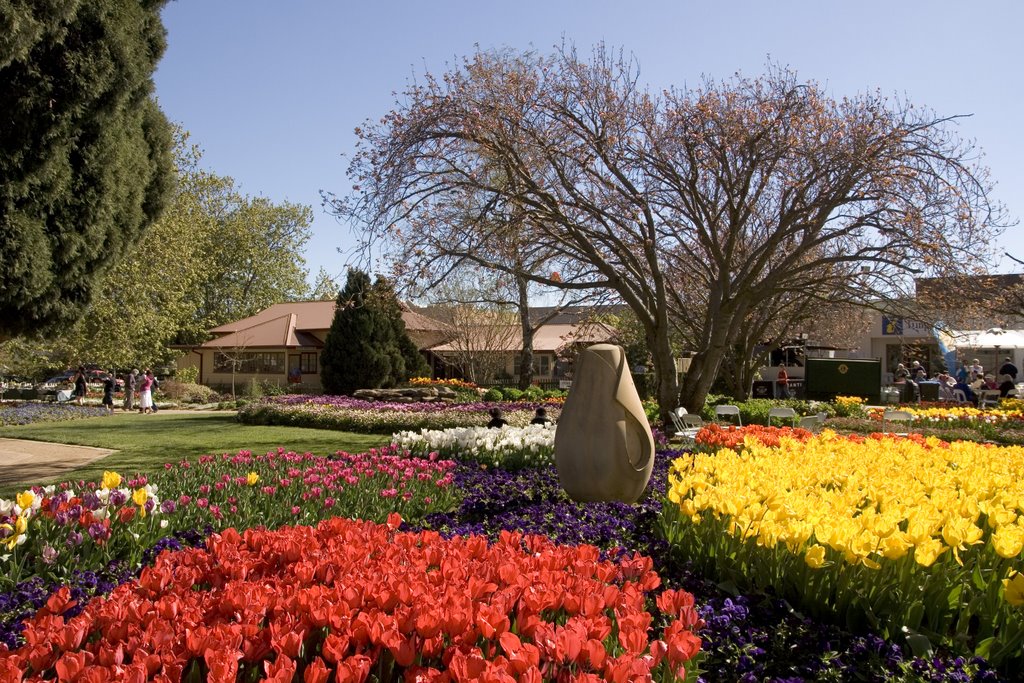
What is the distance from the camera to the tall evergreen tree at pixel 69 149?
8.91 m

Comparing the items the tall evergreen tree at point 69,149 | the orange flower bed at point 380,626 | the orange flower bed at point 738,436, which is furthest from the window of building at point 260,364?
the orange flower bed at point 380,626

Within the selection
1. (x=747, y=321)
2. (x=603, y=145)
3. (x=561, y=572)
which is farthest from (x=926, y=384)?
(x=561, y=572)

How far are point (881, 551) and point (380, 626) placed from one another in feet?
7.84

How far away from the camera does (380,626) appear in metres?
2.58

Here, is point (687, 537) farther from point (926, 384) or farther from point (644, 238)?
point (926, 384)

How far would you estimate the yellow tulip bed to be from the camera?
3391 mm

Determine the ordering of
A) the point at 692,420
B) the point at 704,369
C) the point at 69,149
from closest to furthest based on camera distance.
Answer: the point at 69,149, the point at 692,420, the point at 704,369

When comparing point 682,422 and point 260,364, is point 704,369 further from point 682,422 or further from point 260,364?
point 260,364

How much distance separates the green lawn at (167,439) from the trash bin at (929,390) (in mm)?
19570

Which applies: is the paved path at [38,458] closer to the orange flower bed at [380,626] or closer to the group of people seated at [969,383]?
the orange flower bed at [380,626]

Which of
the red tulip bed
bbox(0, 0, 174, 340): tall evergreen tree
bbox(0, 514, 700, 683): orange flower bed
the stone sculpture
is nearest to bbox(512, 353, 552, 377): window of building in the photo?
bbox(0, 0, 174, 340): tall evergreen tree

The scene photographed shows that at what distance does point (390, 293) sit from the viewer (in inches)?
637

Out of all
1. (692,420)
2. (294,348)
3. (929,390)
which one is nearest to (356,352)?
(294,348)

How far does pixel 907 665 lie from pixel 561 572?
1359 millimetres
